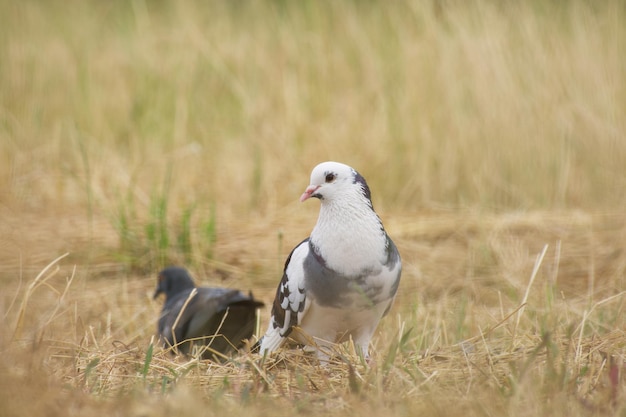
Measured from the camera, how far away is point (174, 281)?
4.66m

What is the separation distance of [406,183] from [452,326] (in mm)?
2312

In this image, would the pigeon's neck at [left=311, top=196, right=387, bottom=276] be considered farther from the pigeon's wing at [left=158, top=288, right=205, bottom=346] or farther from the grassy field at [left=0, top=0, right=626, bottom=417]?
the pigeon's wing at [left=158, top=288, right=205, bottom=346]

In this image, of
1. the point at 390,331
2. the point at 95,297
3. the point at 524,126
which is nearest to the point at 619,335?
the point at 390,331

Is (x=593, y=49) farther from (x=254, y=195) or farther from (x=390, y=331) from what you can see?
(x=390, y=331)

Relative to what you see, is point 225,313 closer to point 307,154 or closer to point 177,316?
point 177,316

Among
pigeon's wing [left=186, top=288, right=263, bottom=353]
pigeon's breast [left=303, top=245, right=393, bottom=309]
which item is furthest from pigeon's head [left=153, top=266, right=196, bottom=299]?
pigeon's breast [left=303, top=245, right=393, bottom=309]

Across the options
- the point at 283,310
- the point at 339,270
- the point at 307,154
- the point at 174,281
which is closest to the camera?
the point at 339,270

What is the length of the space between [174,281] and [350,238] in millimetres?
1819

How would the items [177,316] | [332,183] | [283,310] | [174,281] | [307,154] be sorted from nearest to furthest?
[332,183]
[283,310]
[177,316]
[174,281]
[307,154]

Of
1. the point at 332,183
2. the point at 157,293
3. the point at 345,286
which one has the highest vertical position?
the point at 332,183

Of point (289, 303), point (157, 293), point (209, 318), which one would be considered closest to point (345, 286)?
point (289, 303)

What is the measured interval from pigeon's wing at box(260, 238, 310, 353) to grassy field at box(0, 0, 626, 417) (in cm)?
15

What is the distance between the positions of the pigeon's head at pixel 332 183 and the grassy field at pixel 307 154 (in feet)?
1.84

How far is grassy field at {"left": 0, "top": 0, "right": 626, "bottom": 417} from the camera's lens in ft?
15.4
